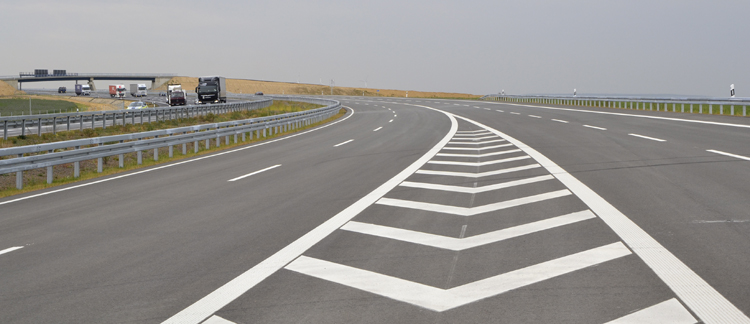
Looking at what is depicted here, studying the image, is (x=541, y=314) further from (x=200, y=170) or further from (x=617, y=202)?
(x=200, y=170)

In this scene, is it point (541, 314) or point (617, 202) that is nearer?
point (541, 314)

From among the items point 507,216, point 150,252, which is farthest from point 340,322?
point 507,216

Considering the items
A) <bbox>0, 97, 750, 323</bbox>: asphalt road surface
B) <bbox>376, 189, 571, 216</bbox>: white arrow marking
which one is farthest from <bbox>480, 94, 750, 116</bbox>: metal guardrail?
<bbox>376, 189, 571, 216</bbox>: white arrow marking

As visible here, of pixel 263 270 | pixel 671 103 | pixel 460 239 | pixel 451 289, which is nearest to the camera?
pixel 451 289

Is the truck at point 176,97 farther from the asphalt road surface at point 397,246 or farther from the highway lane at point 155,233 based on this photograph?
the asphalt road surface at point 397,246

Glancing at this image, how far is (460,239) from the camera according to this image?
6.91 meters

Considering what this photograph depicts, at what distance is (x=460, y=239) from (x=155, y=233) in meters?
3.83

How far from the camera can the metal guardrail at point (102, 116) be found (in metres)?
29.9

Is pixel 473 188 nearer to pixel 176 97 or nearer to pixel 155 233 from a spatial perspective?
pixel 155 233

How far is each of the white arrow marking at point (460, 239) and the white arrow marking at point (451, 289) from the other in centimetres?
102

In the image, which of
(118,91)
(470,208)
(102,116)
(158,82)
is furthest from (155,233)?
(158,82)

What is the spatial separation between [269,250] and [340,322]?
2378 millimetres

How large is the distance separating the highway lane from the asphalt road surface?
1.3 inches

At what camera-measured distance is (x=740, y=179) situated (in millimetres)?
10211
